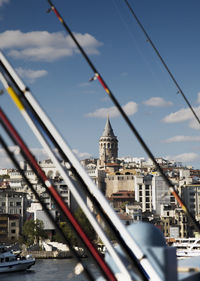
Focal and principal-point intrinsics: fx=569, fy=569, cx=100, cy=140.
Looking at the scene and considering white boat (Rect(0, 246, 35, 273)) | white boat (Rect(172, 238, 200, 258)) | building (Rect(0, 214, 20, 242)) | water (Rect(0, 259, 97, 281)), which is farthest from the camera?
building (Rect(0, 214, 20, 242))

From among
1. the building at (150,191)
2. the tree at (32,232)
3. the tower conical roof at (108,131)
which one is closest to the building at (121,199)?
the building at (150,191)

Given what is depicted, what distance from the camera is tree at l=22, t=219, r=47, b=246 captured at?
115 feet

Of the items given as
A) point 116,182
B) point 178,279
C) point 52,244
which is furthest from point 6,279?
point 116,182

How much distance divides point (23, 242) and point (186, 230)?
10.5m

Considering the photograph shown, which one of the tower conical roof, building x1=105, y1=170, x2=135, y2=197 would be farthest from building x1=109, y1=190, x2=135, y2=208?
the tower conical roof

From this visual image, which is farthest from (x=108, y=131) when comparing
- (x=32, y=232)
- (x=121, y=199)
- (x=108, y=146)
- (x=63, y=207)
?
(x=63, y=207)

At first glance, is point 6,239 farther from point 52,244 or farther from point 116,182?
point 116,182

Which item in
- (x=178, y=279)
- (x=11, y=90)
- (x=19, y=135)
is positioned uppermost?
(x=11, y=90)

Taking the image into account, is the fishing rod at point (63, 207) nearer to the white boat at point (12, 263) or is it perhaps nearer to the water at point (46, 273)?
the water at point (46, 273)

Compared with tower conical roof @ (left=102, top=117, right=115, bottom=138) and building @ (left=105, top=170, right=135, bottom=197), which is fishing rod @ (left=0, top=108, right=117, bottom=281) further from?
tower conical roof @ (left=102, top=117, right=115, bottom=138)

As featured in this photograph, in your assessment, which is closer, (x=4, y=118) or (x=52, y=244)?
(x=4, y=118)

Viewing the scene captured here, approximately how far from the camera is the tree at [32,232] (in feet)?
115

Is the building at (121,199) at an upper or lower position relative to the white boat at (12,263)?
upper

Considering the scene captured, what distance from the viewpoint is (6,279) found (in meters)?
23.5
